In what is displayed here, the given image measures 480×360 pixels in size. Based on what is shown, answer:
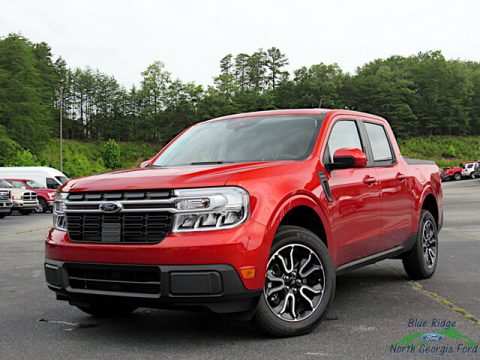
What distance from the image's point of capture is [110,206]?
169 inches

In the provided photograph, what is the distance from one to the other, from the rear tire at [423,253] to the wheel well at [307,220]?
228 centimetres

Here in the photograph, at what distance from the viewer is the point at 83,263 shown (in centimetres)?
437

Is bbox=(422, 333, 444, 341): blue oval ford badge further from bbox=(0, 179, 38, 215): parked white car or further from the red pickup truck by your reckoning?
bbox=(0, 179, 38, 215): parked white car

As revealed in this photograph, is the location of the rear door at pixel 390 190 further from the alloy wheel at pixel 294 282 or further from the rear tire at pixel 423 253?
the alloy wheel at pixel 294 282

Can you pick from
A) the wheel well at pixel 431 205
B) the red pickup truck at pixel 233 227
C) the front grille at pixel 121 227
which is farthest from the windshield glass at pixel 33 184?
the front grille at pixel 121 227

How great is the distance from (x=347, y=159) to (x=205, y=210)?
5.09ft

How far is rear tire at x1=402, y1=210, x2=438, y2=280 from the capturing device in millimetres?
6918

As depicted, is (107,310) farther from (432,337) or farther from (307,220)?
(432,337)

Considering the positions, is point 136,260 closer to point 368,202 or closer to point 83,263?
point 83,263

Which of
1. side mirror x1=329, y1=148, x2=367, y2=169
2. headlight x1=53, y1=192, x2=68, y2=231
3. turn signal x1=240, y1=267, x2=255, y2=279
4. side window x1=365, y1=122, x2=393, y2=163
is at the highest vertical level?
side window x1=365, y1=122, x2=393, y2=163

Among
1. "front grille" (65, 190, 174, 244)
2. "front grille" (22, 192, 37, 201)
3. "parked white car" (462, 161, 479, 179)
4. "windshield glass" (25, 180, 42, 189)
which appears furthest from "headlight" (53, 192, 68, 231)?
"parked white car" (462, 161, 479, 179)

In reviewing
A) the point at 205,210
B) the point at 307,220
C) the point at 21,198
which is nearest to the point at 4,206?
the point at 21,198

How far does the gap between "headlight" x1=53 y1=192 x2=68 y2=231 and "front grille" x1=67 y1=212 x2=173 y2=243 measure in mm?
186

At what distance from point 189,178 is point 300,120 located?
1769 millimetres
